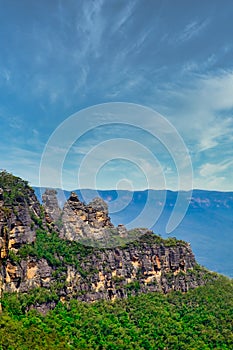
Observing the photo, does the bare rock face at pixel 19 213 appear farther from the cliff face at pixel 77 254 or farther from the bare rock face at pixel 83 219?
the bare rock face at pixel 83 219

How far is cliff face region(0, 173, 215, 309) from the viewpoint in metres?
42.3

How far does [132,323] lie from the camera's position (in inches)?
1796

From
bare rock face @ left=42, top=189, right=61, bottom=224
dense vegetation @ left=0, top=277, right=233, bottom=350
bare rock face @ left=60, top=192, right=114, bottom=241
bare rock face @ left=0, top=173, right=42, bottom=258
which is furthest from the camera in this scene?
bare rock face @ left=42, top=189, right=61, bottom=224

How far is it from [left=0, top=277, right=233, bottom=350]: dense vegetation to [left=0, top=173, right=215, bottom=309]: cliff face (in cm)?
221

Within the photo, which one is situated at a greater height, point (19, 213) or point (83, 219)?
point (83, 219)

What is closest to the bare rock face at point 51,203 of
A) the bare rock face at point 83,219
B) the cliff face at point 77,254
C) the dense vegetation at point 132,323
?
the cliff face at point 77,254

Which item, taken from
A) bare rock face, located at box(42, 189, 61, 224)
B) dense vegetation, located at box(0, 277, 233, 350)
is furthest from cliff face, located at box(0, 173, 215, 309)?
dense vegetation, located at box(0, 277, 233, 350)

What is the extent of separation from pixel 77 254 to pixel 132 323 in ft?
38.9

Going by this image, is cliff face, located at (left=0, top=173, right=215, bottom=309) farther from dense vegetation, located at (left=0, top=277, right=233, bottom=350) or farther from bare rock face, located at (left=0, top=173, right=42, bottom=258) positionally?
dense vegetation, located at (left=0, top=277, right=233, bottom=350)

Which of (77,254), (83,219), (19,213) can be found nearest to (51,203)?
(83,219)

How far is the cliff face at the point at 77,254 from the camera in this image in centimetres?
4231

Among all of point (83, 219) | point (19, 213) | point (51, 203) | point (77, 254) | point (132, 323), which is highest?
point (51, 203)

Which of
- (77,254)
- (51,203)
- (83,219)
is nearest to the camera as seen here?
(77,254)

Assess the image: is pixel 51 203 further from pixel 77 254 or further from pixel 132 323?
pixel 132 323
